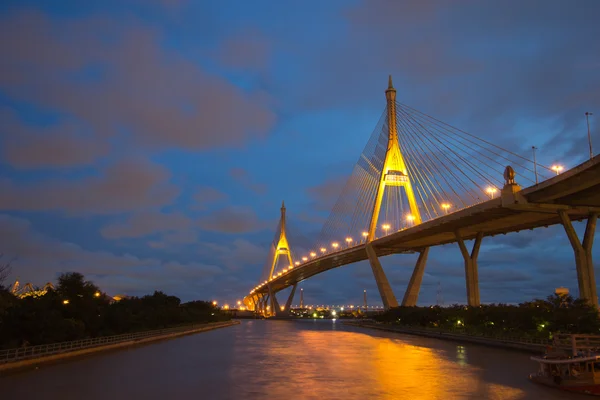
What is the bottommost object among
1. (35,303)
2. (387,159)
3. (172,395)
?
(172,395)

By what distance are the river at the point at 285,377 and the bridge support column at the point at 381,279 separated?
33375 millimetres

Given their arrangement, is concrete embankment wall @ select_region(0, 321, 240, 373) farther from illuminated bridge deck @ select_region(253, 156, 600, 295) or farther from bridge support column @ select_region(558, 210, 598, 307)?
bridge support column @ select_region(558, 210, 598, 307)

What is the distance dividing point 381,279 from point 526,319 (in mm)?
28149

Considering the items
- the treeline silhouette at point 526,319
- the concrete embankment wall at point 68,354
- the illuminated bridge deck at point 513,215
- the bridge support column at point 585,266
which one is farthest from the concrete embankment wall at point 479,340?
the concrete embankment wall at point 68,354

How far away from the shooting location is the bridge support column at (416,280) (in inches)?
2694

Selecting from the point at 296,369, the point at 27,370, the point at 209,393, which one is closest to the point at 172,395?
the point at 209,393

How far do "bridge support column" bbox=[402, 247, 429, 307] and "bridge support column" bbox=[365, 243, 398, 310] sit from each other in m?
2.52

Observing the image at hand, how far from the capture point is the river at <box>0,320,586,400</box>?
16.5 meters

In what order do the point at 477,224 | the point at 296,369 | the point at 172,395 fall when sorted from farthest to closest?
the point at 477,224 < the point at 296,369 < the point at 172,395

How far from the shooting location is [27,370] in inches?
880

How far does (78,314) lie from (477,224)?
119 feet

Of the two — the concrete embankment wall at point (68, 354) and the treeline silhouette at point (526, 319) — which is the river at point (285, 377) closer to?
the concrete embankment wall at point (68, 354)

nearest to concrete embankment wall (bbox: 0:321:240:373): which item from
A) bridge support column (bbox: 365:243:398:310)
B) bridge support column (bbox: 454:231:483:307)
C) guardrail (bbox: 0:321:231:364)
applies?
guardrail (bbox: 0:321:231:364)

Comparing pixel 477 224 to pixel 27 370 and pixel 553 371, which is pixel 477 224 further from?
pixel 27 370
